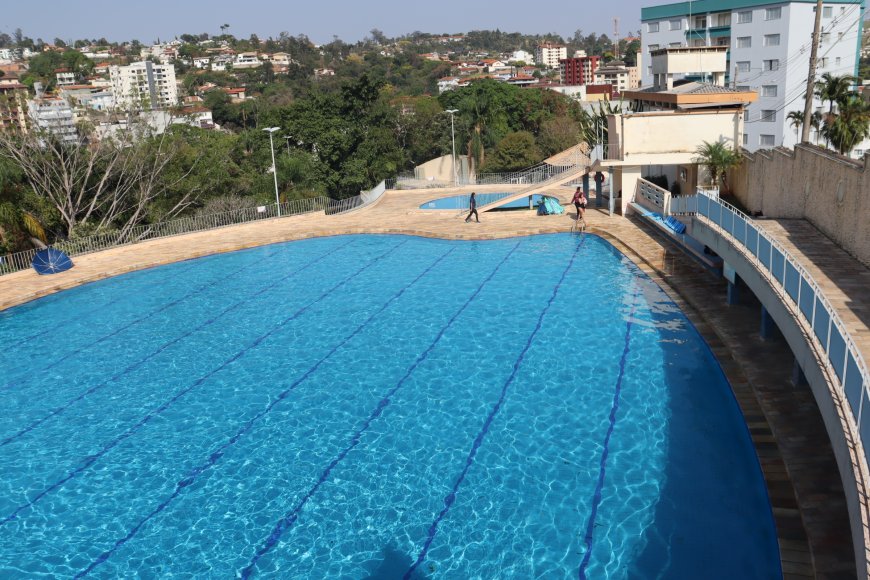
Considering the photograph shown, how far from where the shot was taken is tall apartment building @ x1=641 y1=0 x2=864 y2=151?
50562 millimetres

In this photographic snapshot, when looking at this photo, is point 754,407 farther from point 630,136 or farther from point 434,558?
point 630,136

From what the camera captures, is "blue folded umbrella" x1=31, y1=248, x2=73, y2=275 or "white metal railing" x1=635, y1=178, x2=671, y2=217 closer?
"white metal railing" x1=635, y1=178, x2=671, y2=217

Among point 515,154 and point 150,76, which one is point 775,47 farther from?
point 150,76

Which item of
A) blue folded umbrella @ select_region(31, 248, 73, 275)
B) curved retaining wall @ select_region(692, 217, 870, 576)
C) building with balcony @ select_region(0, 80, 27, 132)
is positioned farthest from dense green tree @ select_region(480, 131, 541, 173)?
curved retaining wall @ select_region(692, 217, 870, 576)

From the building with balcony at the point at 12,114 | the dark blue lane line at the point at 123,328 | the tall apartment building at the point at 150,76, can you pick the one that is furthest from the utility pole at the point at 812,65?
the tall apartment building at the point at 150,76

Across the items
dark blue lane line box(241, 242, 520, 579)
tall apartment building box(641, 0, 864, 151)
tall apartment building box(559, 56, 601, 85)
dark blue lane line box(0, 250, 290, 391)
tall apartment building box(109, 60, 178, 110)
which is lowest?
dark blue lane line box(241, 242, 520, 579)

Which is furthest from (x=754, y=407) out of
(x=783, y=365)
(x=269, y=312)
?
(x=269, y=312)

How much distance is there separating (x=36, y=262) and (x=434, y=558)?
20.4 metres

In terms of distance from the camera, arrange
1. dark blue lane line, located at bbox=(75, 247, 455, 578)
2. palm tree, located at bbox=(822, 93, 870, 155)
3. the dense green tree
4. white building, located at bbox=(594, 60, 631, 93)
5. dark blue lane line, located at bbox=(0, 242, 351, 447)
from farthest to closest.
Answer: white building, located at bbox=(594, 60, 631, 93)
the dense green tree
palm tree, located at bbox=(822, 93, 870, 155)
dark blue lane line, located at bbox=(0, 242, 351, 447)
dark blue lane line, located at bbox=(75, 247, 455, 578)

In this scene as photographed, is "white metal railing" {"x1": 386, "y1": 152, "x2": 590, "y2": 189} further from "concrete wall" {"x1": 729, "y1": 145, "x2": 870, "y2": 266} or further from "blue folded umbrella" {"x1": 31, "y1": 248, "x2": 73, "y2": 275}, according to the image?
"blue folded umbrella" {"x1": 31, "y1": 248, "x2": 73, "y2": 275}

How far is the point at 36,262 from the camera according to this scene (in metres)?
23.3

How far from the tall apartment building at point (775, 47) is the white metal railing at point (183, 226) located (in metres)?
32.8

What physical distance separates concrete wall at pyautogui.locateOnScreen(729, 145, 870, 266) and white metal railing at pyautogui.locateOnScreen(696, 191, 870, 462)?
1904mm

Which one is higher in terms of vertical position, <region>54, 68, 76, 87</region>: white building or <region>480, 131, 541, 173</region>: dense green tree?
<region>54, 68, 76, 87</region>: white building
